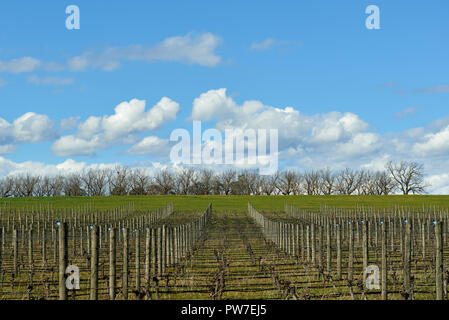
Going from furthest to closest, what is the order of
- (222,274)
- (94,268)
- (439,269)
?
1. (222,274)
2. (439,269)
3. (94,268)

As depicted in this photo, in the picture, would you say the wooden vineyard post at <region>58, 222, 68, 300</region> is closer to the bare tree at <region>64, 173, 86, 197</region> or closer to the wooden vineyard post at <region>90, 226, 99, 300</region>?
the wooden vineyard post at <region>90, 226, 99, 300</region>

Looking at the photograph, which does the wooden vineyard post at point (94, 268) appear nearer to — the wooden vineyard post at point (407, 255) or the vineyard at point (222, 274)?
the vineyard at point (222, 274)

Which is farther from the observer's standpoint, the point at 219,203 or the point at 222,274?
the point at 219,203

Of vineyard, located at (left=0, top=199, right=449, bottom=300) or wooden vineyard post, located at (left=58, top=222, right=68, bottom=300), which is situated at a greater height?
wooden vineyard post, located at (left=58, top=222, right=68, bottom=300)

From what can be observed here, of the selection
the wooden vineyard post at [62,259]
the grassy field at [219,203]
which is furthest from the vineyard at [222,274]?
the grassy field at [219,203]

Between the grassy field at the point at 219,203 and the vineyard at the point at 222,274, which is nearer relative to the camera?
the vineyard at the point at 222,274

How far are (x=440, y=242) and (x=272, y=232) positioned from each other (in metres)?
20.3

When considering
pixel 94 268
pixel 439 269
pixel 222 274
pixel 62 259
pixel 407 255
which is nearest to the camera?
pixel 62 259

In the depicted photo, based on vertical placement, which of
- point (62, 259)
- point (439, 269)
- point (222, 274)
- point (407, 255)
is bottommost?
point (222, 274)

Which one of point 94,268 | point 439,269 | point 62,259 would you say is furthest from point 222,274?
point 439,269

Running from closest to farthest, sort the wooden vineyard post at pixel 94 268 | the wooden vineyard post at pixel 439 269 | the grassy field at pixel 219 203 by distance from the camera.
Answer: the wooden vineyard post at pixel 94 268 → the wooden vineyard post at pixel 439 269 → the grassy field at pixel 219 203

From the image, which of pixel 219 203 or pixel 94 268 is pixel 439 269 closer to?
pixel 94 268

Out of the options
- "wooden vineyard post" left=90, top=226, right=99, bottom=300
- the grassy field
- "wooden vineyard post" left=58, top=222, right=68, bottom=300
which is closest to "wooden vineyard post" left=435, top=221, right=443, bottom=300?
"wooden vineyard post" left=90, top=226, right=99, bottom=300
